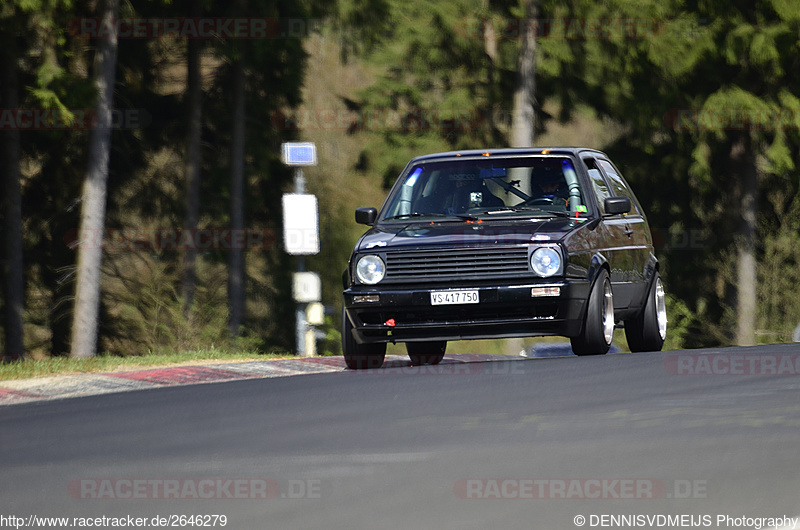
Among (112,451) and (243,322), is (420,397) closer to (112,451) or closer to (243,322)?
(112,451)

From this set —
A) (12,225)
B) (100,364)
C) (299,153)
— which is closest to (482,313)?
(100,364)

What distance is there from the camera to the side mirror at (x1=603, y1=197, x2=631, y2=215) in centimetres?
1284

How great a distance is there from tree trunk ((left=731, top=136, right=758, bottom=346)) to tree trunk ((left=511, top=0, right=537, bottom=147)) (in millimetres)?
6048

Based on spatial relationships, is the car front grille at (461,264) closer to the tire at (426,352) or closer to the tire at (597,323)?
the tire at (597,323)

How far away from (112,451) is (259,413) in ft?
5.18

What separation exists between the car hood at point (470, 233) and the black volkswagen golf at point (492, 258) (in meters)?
0.01

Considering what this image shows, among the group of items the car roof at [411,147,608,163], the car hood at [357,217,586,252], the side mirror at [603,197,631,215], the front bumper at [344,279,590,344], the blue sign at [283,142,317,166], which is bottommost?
the front bumper at [344,279,590,344]

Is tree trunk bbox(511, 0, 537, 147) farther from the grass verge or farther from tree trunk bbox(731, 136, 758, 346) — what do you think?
the grass verge

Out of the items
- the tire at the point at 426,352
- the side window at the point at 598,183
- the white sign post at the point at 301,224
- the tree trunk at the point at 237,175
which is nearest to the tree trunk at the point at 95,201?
the tree trunk at the point at 237,175

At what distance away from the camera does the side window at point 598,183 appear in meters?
13.2

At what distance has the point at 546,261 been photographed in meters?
11.8

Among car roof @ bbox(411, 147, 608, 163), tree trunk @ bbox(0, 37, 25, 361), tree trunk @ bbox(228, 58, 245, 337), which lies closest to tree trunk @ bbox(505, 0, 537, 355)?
tree trunk @ bbox(228, 58, 245, 337)

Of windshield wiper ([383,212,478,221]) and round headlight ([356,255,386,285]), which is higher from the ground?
windshield wiper ([383,212,478,221])

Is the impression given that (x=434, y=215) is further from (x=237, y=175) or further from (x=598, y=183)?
(x=237, y=175)
